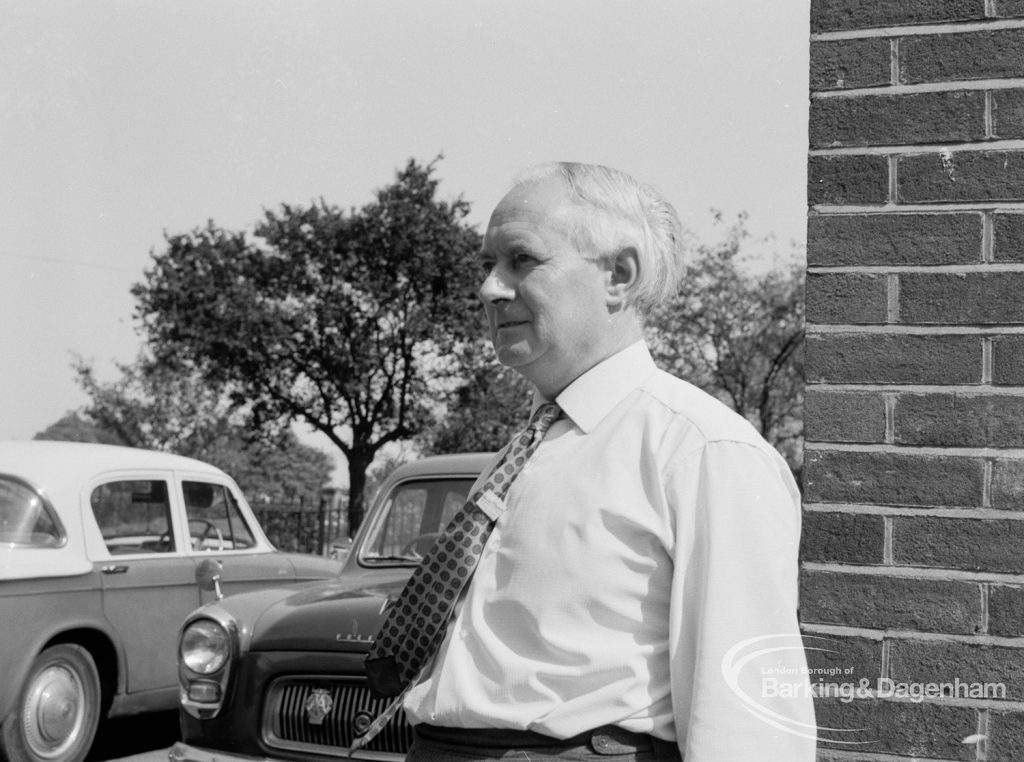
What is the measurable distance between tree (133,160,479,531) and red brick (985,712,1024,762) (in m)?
29.0

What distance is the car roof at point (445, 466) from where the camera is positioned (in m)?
5.62

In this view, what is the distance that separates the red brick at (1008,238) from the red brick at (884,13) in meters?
0.39

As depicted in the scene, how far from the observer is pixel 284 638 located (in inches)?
177

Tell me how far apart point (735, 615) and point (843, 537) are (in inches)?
24.7

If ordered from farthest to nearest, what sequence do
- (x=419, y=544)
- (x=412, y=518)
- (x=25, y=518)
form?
(x=25, y=518) → (x=412, y=518) → (x=419, y=544)

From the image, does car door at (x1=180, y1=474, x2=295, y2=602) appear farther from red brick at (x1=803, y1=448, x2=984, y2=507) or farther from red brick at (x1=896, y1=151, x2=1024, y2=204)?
red brick at (x1=896, y1=151, x2=1024, y2=204)

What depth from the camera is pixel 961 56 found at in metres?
2.25

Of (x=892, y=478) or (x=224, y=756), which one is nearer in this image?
(x=892, y=478)

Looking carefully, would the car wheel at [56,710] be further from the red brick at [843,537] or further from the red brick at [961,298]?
the red brick at [961,298]

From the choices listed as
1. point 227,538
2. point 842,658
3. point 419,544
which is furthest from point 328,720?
point 227,538

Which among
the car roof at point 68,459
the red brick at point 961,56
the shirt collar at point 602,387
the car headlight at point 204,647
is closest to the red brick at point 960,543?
the shirt collar at point 602,387

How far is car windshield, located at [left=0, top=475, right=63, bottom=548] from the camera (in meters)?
6.68

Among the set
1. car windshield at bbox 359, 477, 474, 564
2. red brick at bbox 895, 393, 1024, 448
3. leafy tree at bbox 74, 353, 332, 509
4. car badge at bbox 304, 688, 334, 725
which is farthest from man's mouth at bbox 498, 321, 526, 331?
leafy tree at bbox 74, 353, 332, 509

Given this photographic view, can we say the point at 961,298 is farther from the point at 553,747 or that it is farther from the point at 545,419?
the point at 553,747
